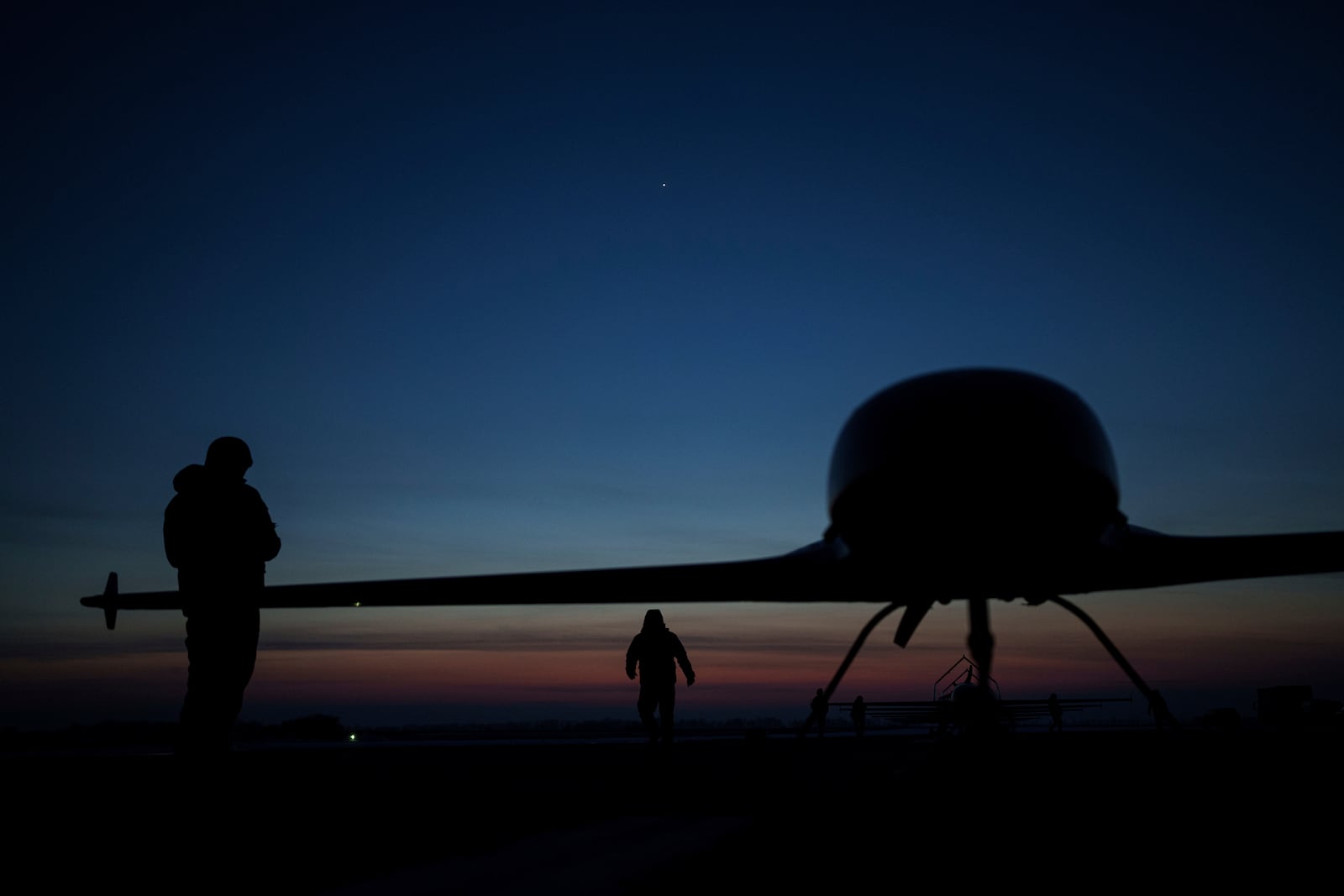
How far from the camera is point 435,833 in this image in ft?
16.3

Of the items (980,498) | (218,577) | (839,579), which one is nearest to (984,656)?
(839,579)

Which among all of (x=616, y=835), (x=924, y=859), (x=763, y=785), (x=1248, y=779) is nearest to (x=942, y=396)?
(x=924, y=859)

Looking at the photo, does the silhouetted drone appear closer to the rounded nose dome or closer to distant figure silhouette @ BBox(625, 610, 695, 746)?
the rounded nose dome

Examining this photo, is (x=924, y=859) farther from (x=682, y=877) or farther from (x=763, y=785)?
(x=763, y=785)

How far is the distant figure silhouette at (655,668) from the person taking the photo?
35.2 feet

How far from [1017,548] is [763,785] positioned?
116 inches

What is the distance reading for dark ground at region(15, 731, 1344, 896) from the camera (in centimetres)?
339

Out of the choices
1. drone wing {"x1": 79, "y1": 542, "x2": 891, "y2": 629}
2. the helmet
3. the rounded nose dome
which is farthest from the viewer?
drone wing {"x1": 79, "y1": 542, "x2": 891, "y2": 629}

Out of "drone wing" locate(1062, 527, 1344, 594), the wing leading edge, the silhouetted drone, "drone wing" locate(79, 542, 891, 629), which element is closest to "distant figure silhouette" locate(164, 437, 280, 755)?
the wing leading edge

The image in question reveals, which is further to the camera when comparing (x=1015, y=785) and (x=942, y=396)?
(x=1015, y=785)

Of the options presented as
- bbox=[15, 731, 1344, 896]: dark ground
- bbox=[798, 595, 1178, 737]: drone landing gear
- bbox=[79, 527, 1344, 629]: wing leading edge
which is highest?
bbox=[79, 527, 1344, 629]: wing leading edge

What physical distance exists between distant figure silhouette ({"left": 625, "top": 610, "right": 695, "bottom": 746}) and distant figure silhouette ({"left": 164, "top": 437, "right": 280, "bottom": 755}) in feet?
18.7

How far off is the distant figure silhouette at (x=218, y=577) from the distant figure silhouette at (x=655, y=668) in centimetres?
569

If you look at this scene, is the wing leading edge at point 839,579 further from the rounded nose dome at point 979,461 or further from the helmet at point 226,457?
the helmet at point 226,457
